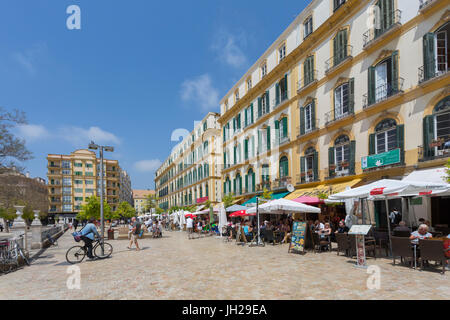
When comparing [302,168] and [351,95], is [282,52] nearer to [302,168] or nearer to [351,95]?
[351,95]

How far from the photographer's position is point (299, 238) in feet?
38.6

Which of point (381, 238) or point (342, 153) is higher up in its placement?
point (342, 153)

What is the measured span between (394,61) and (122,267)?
15849mm

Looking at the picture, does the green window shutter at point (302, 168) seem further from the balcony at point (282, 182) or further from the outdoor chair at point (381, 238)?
the outdoor chair at point (381, 238)

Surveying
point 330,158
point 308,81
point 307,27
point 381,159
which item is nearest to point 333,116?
point 330,158

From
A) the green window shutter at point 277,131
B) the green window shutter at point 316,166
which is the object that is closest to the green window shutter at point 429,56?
the green window shutter at point 316,166

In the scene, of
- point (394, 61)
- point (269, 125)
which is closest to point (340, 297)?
point (394, 61)

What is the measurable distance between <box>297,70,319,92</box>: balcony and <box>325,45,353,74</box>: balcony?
106cm

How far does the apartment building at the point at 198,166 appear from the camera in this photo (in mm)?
41406

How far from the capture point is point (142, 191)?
182 m

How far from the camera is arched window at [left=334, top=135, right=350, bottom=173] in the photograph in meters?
17.6

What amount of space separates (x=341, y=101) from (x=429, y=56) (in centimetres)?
578
